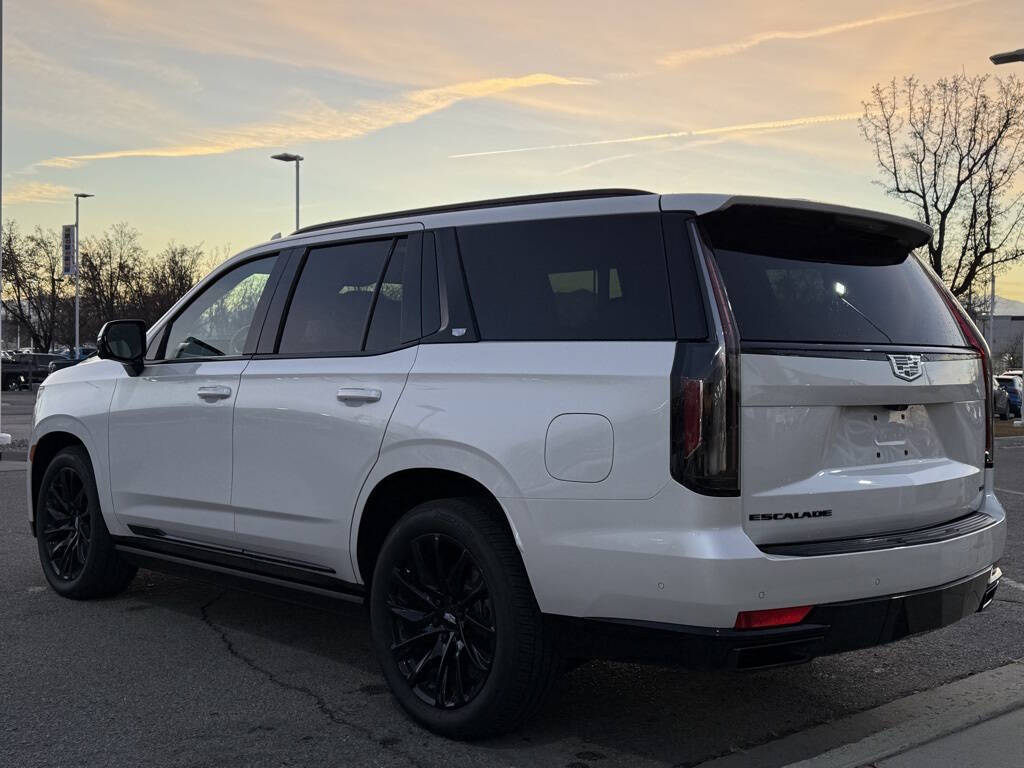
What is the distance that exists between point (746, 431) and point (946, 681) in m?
2.08

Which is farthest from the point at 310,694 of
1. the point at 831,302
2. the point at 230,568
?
the point at 831,302

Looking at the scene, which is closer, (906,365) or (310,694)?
(906,365)

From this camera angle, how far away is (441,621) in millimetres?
4039

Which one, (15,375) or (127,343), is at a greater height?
(127,343)

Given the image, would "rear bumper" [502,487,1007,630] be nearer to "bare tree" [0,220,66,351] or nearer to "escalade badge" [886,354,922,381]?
"escalade badge" [886,354,922,381]

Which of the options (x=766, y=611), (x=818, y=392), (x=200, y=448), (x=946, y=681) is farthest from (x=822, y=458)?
(x=200, y=448)

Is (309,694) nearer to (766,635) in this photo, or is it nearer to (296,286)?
(296,286)

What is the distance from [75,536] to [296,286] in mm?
2246

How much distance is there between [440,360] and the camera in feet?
13.5

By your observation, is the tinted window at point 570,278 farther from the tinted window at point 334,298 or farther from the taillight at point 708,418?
the tinted window at point 334,298

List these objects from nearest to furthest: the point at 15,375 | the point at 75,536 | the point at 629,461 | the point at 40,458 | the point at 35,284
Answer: the point at 629,461 < the point at 75,536 < the point at 40,458 < the point at 15,375 < the point at 35,284

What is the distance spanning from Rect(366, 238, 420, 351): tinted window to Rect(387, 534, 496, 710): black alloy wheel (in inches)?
32.4

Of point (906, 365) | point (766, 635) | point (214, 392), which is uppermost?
point (906, 365)

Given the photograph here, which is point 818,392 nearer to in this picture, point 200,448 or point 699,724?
point 699,724
